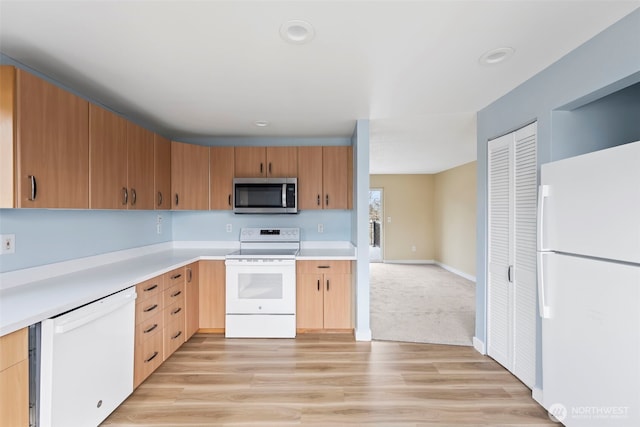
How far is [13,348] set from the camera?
1328 mm

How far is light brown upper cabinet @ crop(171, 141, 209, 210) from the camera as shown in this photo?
11.5ft

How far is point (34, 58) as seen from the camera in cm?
186

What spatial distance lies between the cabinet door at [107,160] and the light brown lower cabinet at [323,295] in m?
1.81

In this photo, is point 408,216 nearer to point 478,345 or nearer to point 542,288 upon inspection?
point 478,345

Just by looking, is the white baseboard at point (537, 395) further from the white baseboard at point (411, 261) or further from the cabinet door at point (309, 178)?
the white baseboard at point (411, 261)

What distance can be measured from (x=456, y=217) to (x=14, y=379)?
6.84 metres

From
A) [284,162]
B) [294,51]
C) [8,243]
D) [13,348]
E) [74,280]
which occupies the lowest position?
[13,348]

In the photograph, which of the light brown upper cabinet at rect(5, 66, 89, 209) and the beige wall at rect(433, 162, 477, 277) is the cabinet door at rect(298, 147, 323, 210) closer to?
the light brown upper cabinet at rect(5, 66, 89, 209)

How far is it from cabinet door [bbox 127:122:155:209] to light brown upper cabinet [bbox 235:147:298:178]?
97 centimetres

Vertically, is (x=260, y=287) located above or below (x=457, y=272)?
above

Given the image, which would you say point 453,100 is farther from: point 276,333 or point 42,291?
point 42,291

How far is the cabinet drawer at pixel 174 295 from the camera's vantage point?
2639 mm

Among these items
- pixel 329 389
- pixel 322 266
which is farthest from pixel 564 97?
pixel 329 389

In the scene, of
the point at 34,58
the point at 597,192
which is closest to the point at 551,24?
the point at 597,192
